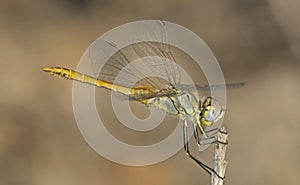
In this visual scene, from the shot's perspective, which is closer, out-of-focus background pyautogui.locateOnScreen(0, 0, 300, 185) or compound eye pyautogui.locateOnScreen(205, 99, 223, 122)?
compound eye pyautogui.locateOnScreen(205, 99, 223, 122)

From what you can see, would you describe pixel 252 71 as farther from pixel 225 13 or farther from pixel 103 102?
pixel 103 102

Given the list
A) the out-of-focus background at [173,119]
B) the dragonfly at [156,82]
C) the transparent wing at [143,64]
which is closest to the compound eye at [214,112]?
the dragonfly at [156,82]

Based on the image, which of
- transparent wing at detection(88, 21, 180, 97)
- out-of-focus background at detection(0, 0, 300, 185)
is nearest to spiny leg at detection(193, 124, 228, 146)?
transparent wing at detection(88, 21, 180, 97)

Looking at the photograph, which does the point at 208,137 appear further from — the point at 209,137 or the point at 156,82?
the point at 156,82

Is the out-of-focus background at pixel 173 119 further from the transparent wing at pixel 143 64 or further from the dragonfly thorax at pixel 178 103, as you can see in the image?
the dragonfly thorax at pixel 178 103

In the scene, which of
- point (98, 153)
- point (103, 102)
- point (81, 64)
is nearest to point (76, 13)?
point (81, 64)

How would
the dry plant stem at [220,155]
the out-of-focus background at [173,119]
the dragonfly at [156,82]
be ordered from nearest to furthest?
the dry plant stem at [220,155] → the dragonfly at [156,82] → the out-of-focus background at [173,119]

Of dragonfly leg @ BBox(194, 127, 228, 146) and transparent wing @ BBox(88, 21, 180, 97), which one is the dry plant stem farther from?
transparent wing @ BBox(88, 21, 180, 97)
